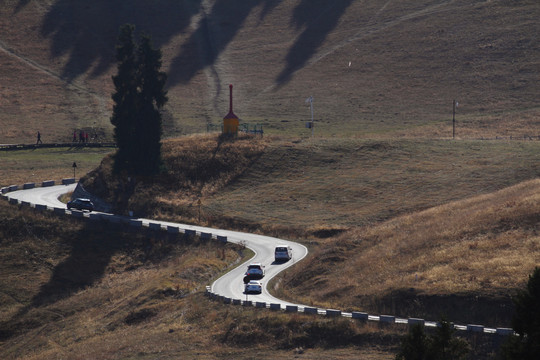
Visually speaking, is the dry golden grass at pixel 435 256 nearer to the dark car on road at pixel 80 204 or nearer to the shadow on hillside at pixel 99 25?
the dark car on road at pixel 80 204

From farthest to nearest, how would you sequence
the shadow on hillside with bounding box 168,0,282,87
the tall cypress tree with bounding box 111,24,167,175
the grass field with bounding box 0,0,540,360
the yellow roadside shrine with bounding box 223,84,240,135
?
1. the shadow on hillside with bounding box 168,0,282,87
2. the yellow roadside shrine with bounding box 223,84,240,135
3. the tall cypress tree with bounding box 111,24,167,175
4. the grass field with bounding box 0,0,540,360

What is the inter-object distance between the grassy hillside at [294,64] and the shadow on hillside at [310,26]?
24 centimetres

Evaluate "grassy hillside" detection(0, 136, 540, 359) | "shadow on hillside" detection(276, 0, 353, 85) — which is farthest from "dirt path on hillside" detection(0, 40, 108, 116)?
"grassy hillside" detection(0, 136, 540, 359)

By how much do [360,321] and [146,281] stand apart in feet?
73.8

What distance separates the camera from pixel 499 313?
3691 cm

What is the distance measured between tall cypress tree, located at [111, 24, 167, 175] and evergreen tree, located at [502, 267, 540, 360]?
5572 cm

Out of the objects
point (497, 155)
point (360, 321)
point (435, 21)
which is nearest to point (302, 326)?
point (360, 321)

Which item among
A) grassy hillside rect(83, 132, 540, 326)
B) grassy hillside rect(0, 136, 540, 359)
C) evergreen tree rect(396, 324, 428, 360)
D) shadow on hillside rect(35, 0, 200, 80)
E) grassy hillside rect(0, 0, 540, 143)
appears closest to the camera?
evergreen tree rect(396, 324, 428, 360)

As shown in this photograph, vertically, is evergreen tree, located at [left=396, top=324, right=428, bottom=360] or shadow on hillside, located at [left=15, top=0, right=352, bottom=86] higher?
shadow on hillside, located at [left=15, top=0, right=352, bottom=86]

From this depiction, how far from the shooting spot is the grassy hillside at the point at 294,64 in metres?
108

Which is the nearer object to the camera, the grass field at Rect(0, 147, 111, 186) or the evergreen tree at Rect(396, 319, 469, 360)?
the evergreen tree at Rect(396, 319, 469, 360)

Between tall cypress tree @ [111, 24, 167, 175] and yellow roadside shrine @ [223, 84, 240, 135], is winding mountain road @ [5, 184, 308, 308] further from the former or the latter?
yellow roadside shrine @ [223, 84, 240, 135]

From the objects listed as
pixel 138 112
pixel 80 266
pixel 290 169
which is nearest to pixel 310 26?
pixel 290 169

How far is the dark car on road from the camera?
7156cm
